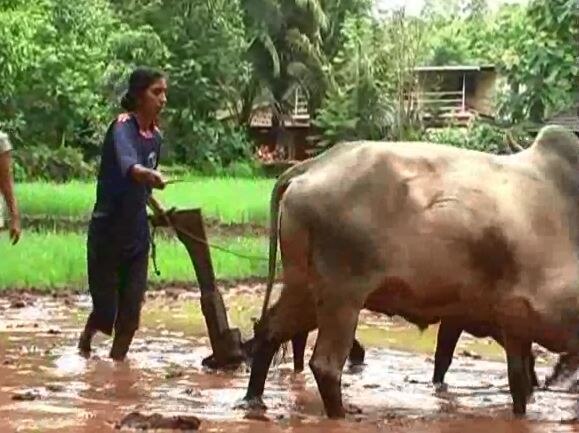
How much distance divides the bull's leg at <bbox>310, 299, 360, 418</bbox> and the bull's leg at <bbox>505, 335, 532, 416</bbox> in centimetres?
94

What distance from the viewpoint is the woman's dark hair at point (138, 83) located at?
9.02 m

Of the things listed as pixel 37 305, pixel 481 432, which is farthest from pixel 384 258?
pixel 37 305

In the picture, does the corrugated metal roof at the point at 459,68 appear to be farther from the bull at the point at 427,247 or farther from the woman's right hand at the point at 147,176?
the bull at the point at 427,247

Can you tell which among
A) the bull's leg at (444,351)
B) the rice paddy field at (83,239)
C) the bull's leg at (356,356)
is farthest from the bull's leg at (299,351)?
the bull's leg at (444,351)

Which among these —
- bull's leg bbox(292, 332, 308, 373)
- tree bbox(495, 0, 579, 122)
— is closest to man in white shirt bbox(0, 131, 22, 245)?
bull's leg bbox(292, 332, 308, 373)

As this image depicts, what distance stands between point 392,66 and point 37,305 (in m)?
36.9

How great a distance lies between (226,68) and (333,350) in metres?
38.3

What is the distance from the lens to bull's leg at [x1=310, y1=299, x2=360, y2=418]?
7395 mm

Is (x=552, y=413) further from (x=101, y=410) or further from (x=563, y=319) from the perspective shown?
(x=101, y=410)

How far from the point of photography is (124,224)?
9.20m

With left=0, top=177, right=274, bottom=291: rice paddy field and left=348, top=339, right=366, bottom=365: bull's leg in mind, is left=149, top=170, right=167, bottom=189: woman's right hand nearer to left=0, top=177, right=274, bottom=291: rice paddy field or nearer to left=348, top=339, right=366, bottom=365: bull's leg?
left=0, top=177, right=274, bottom=291: rice paddy field

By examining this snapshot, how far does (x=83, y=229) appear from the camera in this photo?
21.7 meters

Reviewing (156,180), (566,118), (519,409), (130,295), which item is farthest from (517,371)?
(566,118)

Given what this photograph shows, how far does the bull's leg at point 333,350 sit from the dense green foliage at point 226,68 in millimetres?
16445
